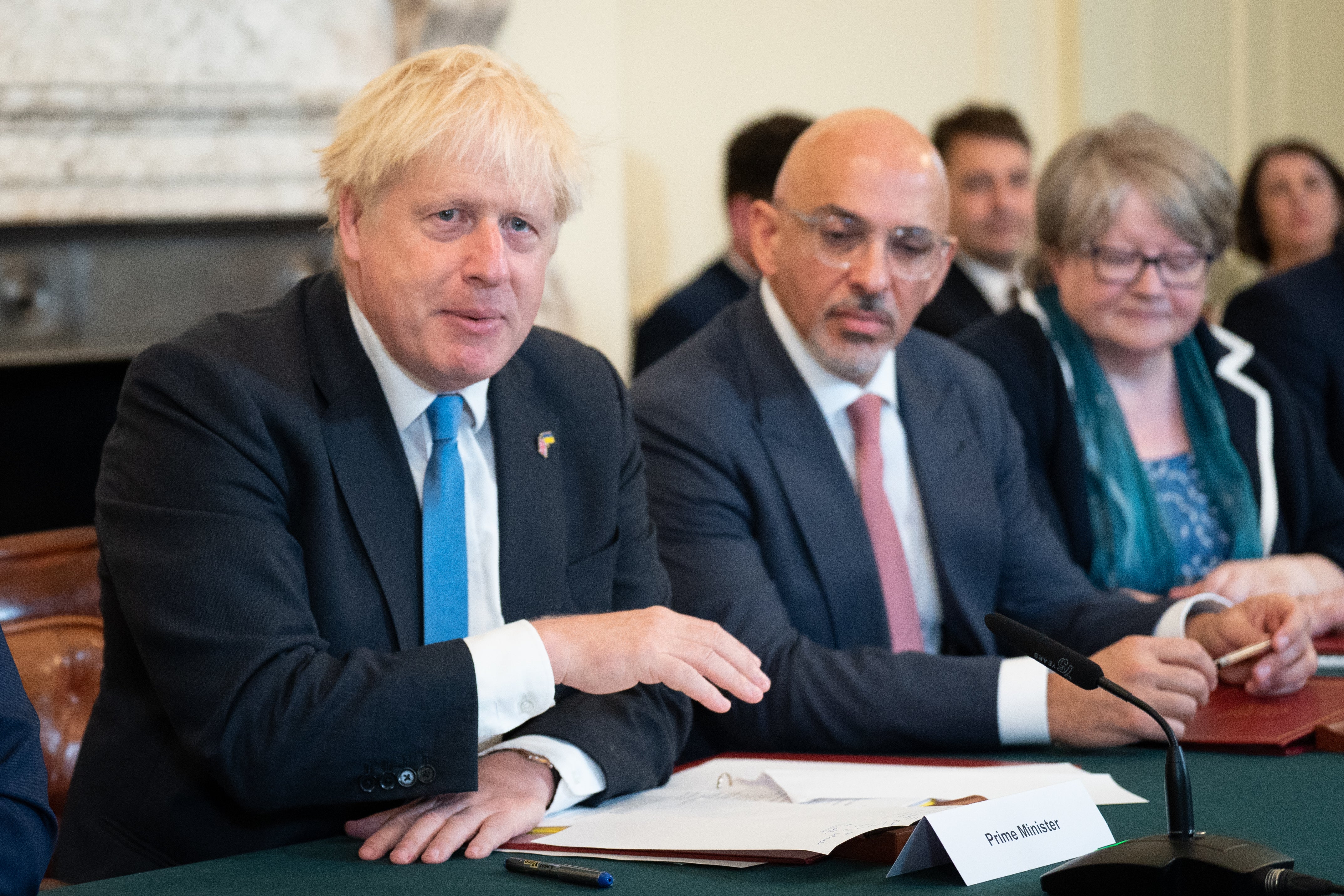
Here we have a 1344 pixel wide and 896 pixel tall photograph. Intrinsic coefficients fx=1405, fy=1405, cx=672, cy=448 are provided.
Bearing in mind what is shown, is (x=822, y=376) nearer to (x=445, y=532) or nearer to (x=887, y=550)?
(x=887, y=550)

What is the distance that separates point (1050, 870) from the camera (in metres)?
1.16

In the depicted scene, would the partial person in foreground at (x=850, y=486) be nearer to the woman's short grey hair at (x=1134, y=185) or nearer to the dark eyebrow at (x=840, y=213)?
the dark eyebrow at (x=840, y=213)

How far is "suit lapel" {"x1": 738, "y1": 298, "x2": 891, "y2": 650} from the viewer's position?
208 centimetres

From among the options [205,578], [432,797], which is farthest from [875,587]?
[205,578]

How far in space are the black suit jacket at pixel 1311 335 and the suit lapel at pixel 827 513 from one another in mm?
1350

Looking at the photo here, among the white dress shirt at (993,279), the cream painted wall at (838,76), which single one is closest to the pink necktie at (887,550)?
the cream painted wall at (838,76)

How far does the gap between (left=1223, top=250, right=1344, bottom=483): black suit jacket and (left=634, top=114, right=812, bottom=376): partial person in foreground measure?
137 cm

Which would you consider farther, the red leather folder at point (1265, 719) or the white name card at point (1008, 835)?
the red leather folder at point (1265, 719)

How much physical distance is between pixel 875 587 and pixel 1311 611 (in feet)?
2.29

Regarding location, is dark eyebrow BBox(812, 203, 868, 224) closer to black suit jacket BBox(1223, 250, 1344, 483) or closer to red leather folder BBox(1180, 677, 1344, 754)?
red leather folder BBox(1180, 677, 1344, 754)

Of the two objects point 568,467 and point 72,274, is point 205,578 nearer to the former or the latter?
point 568,467

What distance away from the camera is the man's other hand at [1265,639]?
1857 millimetres

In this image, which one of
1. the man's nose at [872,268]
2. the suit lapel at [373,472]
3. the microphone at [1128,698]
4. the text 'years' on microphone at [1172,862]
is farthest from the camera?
the man's nose at [872,268]

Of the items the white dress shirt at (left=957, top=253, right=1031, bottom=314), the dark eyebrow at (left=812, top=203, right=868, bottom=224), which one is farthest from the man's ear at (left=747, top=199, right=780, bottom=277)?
the white dress shirt at (left=957, top=253, right=1031, bottom=314)
